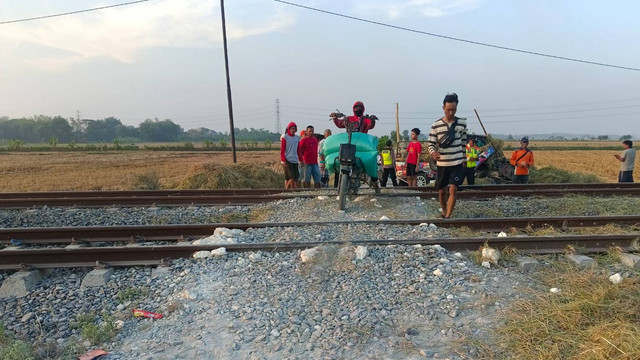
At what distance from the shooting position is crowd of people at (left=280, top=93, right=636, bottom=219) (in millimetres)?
5965

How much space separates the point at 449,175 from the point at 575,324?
10.9 feet

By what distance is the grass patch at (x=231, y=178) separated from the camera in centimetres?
1252

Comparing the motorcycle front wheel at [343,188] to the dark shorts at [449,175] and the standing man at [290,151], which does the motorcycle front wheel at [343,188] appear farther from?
the standing man at [290,151]

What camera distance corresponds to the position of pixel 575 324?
3.00 metres

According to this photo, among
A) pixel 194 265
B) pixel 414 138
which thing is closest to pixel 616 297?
pixel 194 265

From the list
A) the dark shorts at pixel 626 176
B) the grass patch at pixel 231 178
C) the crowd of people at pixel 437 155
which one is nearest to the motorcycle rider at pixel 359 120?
the crowd of people at pixel 437 155

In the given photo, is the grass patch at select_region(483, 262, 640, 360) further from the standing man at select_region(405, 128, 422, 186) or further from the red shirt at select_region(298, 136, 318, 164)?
the standing man at select_region(405, 128, 422, 186)

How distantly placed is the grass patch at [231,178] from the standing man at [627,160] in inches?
396

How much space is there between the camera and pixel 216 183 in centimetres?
1242

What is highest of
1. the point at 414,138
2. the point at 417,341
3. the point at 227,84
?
the point at 227,84

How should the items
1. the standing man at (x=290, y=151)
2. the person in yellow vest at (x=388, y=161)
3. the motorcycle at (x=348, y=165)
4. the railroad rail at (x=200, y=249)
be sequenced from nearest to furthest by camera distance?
the railroad rail at (x=200, y=249) < the motorcycle at (x=348, y=165) < the standing man at (x=290, y=151) < the person in yellow vest at (x=388, y=161)

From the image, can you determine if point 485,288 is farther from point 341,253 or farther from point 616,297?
point 341,253

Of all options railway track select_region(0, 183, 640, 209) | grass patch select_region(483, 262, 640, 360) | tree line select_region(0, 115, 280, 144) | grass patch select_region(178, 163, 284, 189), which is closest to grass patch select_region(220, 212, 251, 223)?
railway track select_region(0, 183, 640, 209)

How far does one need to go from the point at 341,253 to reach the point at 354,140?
299cm
